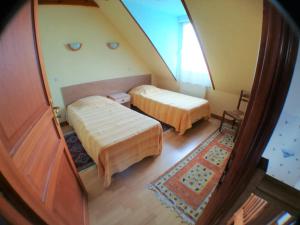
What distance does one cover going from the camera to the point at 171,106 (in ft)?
10.1

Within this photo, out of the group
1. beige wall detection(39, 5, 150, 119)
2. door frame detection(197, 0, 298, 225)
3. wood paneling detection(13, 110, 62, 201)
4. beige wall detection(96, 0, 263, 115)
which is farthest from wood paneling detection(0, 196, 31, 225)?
beige wall detection(39, 5, 150, 119)

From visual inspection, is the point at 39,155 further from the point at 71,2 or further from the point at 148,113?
the point at 71,2

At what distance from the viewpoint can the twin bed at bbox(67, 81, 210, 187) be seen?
6.02 ft

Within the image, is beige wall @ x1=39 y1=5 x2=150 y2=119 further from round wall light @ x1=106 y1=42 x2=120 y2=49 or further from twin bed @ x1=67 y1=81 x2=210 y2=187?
twin bed @ x1=67 y1=81 x2=210 y2=187

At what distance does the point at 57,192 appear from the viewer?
963 mm

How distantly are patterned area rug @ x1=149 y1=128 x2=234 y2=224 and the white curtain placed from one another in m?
1.62

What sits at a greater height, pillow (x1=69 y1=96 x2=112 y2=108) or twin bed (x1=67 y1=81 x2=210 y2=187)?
pillow (x1=69 y1=96 x2=112 y2=108)

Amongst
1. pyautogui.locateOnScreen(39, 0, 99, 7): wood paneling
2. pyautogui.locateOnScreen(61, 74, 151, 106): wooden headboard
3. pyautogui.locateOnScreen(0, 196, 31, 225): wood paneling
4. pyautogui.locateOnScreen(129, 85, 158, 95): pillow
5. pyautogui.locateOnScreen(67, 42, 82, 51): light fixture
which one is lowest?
pyautogui.locateOnScreen(129, 85, 158, 95): pillow

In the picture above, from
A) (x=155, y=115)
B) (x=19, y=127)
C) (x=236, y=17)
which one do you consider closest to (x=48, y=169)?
(x=19, y=127)

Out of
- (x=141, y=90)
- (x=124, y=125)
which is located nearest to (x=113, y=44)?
(x=141, y=90)

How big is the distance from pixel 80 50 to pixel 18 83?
282cm

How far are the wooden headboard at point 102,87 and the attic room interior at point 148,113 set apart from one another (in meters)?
0.03

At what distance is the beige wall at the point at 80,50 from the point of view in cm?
271

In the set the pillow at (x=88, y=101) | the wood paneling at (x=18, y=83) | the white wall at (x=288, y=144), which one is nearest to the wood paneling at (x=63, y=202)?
the wood paneling at (x=18, y=83)
